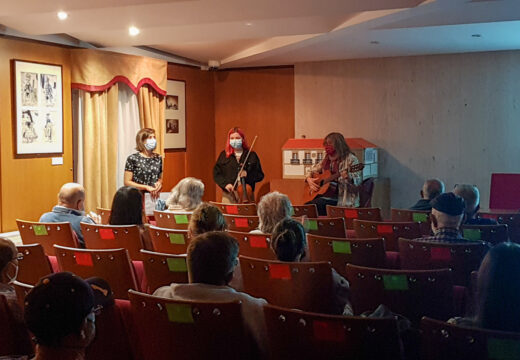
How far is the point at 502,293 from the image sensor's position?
229 centimetres

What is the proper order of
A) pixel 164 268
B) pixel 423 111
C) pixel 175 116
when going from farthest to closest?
1. pixel 175 116
2. pixel 423 111
3. pixel 164 268

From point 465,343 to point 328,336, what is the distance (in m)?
0.43

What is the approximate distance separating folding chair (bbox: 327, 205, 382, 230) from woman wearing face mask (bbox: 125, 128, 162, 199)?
7.80 ft

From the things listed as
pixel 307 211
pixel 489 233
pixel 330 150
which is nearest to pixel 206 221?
pixel 489 233

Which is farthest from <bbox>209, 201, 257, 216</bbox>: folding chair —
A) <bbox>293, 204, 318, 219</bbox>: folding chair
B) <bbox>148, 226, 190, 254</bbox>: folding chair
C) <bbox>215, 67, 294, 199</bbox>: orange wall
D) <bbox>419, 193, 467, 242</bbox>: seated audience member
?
<bbox>215, 67, 294, 199</bbox>: orange wall

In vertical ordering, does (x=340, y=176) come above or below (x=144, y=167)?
below

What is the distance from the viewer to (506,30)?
8.02 m

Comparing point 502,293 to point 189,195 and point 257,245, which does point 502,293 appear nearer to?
point 257,245

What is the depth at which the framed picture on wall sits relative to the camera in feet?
24.4

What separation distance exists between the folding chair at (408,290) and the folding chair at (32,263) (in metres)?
1.95

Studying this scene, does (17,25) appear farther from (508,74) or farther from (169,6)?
(508,74)

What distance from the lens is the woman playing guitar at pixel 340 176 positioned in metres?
7.84

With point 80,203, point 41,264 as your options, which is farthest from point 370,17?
point 41,264

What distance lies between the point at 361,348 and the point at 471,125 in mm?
8629
